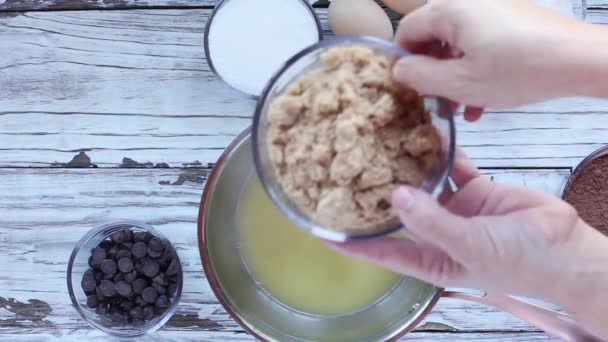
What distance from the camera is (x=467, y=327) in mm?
1625

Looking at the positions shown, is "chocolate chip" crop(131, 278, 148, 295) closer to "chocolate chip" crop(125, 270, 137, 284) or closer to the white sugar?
"chocolate chip" crop(125, 270, 137, 284)

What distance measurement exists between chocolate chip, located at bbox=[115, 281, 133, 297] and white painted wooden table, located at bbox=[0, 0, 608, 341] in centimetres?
15

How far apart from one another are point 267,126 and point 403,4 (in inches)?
23.4

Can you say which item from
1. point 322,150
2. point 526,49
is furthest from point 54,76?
point 526,49

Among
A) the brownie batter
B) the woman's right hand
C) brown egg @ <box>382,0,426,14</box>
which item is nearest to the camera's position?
the brownie batter

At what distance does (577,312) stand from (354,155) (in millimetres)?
585

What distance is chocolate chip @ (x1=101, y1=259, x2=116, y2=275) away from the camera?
154cm

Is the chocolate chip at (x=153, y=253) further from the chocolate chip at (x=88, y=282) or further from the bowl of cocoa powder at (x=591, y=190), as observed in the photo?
the bowl of cocoa powder at (x=591, y=190)

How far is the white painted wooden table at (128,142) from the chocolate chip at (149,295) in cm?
11

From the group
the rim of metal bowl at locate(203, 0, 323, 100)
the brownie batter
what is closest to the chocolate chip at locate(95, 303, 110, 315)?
the rim of metal bowl at locate(203, 0, 323, 100)

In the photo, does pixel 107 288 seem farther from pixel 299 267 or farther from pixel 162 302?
pixel 299 267

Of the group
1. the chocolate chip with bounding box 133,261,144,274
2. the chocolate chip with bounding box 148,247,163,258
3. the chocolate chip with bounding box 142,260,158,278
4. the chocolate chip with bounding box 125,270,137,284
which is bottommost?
the chocolate chip with bounding box 125,270,137,284

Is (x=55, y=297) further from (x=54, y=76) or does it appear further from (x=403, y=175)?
(x=403, y=175)

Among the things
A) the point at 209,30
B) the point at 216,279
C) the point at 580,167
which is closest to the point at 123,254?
the point at 216,279
